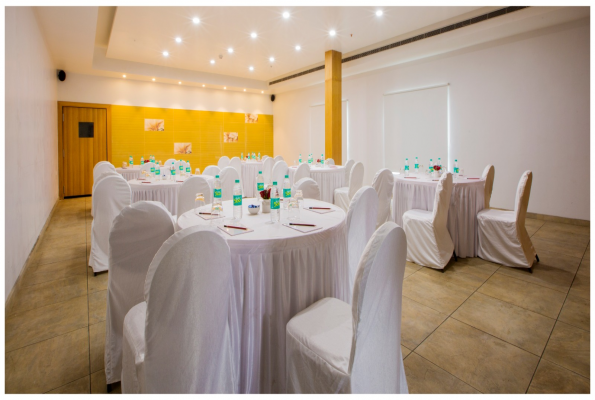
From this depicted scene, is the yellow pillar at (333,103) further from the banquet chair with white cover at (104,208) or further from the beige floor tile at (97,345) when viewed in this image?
the beige floor tile at (97,345)

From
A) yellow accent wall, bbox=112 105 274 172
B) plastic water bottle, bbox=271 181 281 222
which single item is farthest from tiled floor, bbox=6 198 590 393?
yellow accent wall, bbox=112 105 274 172

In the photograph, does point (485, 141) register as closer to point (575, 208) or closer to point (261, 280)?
point (575, 208)

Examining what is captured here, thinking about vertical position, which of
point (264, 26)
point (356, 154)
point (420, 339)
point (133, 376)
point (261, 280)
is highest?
point (264, 26)

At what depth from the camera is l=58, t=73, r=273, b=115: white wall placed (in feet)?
27.1

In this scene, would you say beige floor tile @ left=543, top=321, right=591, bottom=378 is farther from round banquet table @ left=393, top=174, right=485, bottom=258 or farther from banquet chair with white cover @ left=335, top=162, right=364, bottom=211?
banquet chair with white cover @ left=335, top=162, right=364, bottom=211

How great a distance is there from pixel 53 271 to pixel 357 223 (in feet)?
10.7

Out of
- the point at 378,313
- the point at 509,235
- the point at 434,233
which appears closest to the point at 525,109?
the point at 509,235

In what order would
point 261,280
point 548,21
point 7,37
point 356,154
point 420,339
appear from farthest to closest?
point 356,154, point 548,21, point 7,37, point 420,339, point 261,280

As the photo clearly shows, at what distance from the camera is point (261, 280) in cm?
162

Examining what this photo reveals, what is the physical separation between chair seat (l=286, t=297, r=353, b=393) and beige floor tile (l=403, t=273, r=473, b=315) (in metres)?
1.42

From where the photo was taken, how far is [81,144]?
8.41 metres

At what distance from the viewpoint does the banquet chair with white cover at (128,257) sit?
1.63 metres

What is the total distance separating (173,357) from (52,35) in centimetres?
654

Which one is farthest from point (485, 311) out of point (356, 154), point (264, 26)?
point (356, 154)
